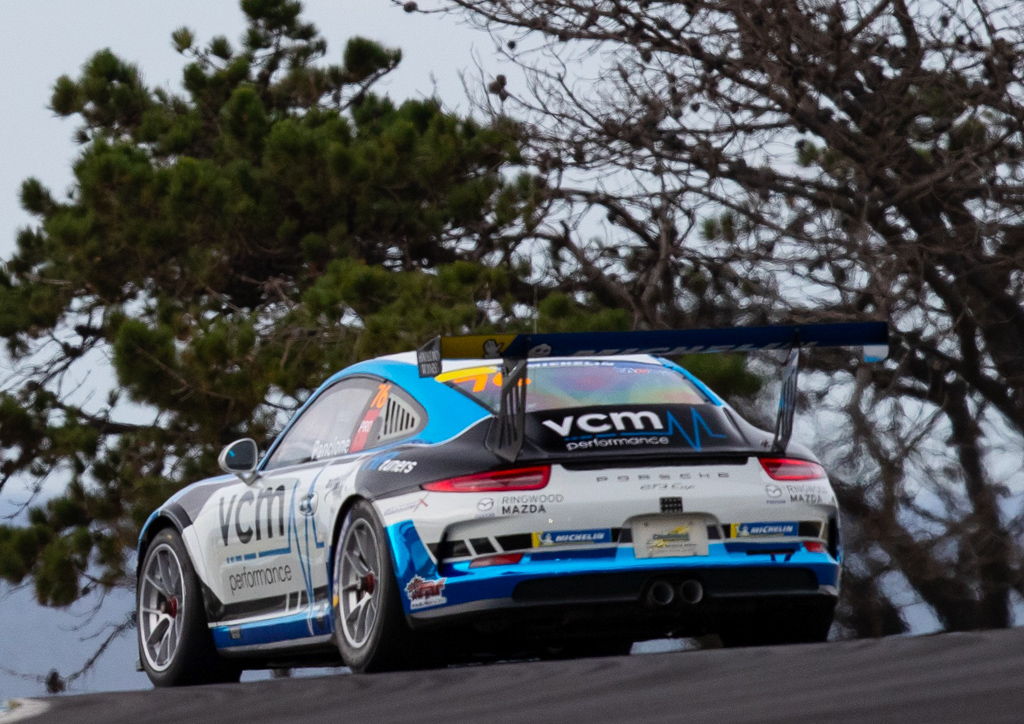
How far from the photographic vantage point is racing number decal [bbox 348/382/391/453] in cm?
820

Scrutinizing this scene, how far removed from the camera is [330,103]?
83.3ft

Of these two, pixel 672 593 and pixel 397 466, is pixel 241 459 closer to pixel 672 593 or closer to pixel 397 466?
pixel 397 466

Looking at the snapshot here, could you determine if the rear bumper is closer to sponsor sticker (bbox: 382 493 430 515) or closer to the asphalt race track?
sponsor sticker (bbox: 382 493 430 515)

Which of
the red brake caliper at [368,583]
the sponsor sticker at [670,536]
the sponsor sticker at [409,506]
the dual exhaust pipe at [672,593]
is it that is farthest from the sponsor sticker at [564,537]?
the red brake caliper at [368,583]

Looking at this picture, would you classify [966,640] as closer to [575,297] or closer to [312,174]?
[575,297]

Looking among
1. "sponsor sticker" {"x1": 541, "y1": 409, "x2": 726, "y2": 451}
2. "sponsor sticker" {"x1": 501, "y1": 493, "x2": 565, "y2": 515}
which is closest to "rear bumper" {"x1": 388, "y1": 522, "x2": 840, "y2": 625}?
"sponsor sticker" {"x1": 501, "y1": 493, "x2": 565, "y2": 515}

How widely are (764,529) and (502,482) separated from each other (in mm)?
999

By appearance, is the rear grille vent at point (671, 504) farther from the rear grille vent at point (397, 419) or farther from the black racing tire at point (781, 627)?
the rear grille vent at point (397, 419)

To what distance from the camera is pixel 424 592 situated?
287 inches

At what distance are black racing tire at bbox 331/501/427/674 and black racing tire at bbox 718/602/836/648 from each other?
4.37ft

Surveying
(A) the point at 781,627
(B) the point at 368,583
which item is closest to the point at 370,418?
(B) the point at 368,583

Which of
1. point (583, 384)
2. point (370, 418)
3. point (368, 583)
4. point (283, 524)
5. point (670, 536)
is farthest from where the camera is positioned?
point (283, 524)

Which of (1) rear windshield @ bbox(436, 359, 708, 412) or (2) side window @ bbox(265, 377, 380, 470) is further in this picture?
(2) side window @ bbox(265, 377, 380, 470)

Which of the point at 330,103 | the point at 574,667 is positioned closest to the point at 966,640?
the point at 574,667
